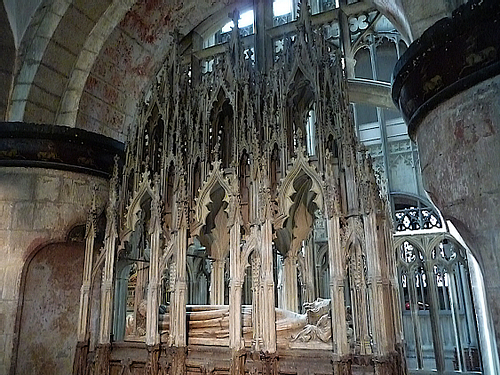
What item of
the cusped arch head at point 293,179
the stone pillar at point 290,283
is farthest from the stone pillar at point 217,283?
the cusped arch head at point 293,179

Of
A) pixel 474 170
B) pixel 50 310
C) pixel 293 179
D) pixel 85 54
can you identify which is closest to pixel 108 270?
pixel 50 310

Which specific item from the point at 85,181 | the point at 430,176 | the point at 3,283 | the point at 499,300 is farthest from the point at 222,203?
the point at 499,300

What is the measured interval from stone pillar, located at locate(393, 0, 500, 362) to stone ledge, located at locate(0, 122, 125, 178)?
4.88 m

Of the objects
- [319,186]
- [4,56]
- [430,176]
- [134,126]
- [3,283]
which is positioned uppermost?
[4,56]

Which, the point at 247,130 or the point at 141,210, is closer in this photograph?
the point at 247,130

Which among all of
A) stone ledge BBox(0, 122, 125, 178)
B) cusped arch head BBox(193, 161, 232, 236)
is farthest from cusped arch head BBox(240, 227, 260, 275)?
stone ledge BBox(0, 122, 125, 178)

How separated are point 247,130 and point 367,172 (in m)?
1.66

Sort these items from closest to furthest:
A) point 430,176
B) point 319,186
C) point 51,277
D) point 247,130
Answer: point 430,176
point 319,186
point 247,130
point 51,277

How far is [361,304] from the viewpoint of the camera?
4660 mm

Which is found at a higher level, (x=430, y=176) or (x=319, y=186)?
(x=319, y=186)

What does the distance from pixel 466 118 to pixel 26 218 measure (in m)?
5.76

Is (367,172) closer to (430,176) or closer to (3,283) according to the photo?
(430,176)

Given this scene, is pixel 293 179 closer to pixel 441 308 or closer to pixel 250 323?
pixel 250 323

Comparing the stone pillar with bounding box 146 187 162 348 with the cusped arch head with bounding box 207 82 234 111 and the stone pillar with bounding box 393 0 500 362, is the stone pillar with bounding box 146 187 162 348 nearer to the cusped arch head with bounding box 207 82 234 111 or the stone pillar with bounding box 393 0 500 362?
the cusped arch head with bounding box 207 82 234 111
